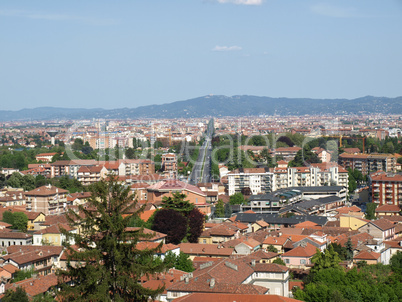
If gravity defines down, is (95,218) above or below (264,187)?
above

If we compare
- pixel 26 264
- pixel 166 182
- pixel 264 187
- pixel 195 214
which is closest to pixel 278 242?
pixel 195 214

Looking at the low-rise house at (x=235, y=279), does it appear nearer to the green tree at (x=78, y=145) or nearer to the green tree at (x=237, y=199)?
the green tree at (x=237, y=199)

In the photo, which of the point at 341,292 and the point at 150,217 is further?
the point at 150,217

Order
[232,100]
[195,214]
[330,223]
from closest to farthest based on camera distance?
1. [195,214]
2. [330,223]
3. [232,100]

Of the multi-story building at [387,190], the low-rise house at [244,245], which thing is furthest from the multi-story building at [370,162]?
the low-rise house at [244,245]

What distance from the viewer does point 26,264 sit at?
16.4 m

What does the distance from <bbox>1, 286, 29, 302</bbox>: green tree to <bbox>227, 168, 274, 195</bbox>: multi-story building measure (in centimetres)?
1982

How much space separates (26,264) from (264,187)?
17899 millimetres

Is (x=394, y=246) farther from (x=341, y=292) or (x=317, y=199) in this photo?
A: (x=317, y=199)

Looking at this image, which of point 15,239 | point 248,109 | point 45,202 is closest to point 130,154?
point 45,202

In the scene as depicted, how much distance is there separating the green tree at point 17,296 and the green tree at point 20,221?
9.82 metres

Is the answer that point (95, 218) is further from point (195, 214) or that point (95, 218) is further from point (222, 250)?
point (195, 214)

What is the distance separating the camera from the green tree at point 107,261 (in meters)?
7.88

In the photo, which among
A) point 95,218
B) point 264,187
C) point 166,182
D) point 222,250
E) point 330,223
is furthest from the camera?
point 264,187
